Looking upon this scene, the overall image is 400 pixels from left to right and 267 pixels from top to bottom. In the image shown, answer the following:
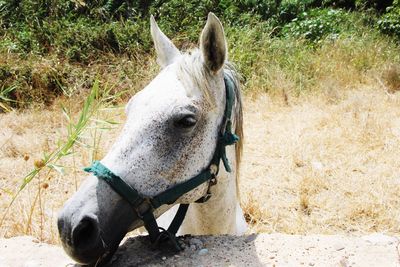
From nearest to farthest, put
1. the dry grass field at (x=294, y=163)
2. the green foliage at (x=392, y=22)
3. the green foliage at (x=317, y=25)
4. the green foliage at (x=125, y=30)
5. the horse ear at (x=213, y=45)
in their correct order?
the horse ear at (x=213, y=45), the dry grass field at (x=294, y=163), the green foliage at (x=125, y=30), the green foliage at (x=392, y=22), the green foliage at (x=317, y=25)

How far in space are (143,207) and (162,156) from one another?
201 millimetres

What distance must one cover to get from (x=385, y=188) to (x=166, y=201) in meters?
2.70

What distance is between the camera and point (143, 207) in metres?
1.67

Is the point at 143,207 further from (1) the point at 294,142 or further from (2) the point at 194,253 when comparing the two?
(1) the point at 294,142

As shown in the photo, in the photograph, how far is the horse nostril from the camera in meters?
1.48

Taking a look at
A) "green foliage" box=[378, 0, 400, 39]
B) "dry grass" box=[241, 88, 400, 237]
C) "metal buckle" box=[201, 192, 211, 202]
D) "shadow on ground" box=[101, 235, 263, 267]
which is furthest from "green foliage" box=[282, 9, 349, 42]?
"shadow on ground" box=[101, 235, 263, 267]

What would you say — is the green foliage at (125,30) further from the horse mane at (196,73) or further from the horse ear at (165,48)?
the horse mane at (196,73)

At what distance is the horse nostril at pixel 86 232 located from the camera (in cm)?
148

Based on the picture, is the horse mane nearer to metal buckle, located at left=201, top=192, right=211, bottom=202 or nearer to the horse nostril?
metal buckle, located at left=201, top=192, right=211, bottom=202

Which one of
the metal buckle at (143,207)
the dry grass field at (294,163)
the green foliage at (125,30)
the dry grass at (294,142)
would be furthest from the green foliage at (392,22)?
the metal buckle at (143,207)

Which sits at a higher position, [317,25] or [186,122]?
[186,122]

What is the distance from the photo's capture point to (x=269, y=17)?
26.3ft

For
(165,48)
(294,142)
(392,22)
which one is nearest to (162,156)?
(165,48)

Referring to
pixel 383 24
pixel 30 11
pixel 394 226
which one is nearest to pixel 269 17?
pixel 383 24
